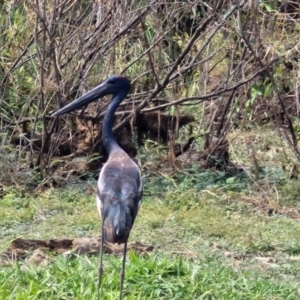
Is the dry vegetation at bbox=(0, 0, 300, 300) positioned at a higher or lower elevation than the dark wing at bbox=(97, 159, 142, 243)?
lower

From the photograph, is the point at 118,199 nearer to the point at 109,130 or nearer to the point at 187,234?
the point at 109,130

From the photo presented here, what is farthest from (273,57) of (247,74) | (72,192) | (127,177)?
(127,177)

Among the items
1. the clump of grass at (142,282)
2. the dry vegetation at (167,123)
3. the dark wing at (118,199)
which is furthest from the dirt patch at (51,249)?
the dark wing at (118,199)

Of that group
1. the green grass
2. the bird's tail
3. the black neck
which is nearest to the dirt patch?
the green grass

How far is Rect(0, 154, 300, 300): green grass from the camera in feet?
20.0

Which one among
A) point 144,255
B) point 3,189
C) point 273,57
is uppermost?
point 273,57

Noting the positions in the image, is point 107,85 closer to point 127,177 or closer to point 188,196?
point 127,177

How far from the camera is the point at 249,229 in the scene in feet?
27.3

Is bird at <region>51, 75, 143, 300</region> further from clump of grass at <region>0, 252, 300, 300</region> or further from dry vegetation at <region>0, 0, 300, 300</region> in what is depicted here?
dry vegetation at <region>0, 0, 300, 300</region>

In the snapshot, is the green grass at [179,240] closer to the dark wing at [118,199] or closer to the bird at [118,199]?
the bird at [118,199]

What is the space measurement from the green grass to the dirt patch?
0.13 metres

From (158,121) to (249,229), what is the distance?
2.25m

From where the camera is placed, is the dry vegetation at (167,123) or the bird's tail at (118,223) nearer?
the bird's tail at (118,223)

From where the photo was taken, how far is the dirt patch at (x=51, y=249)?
6.92 meters
